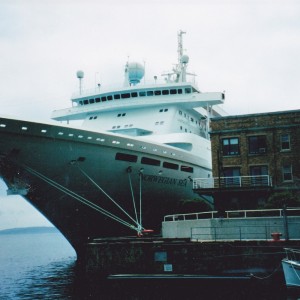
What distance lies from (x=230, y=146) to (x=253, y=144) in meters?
1.50

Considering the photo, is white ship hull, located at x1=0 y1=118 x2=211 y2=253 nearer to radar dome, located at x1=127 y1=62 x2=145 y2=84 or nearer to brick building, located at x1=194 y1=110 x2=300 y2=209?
brick building, located at x1=194 y1=110 x2=300 y2=209

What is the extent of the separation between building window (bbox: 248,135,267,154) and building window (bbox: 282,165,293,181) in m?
1.70

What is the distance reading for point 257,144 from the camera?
1189 inches

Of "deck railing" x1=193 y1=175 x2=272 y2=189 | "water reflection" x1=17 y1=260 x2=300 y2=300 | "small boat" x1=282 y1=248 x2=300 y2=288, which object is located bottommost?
"water reflection" x1=17 y1=260 x2=300 y2=300

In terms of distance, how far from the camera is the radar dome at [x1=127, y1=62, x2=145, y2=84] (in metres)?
38.7

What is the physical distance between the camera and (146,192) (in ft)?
94.5

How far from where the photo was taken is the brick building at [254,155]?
1133 inches

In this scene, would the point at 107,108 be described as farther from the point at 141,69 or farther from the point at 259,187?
the point at 259,187

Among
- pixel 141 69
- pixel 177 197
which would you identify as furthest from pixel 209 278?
pixel 141 69

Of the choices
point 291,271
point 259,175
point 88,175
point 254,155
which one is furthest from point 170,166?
point 291,271

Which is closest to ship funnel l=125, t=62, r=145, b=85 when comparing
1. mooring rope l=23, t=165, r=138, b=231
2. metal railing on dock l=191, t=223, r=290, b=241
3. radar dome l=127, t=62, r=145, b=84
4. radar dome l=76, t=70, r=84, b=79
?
radar dome l=127, t=62, r=145, b=84

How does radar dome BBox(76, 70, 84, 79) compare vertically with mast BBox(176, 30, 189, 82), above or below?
below

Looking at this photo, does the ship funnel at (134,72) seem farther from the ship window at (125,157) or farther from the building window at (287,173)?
the building window at (287,173)

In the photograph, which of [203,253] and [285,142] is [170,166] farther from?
[203,253]
